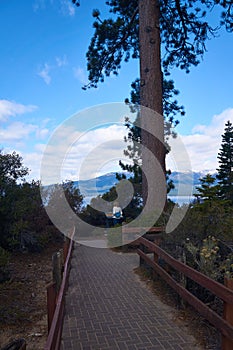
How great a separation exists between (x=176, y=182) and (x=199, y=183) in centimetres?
376

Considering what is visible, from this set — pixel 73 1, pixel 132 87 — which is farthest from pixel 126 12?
pixel 132 87

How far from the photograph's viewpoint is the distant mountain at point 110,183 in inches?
460

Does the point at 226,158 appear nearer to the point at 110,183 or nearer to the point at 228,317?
the point at 110,183

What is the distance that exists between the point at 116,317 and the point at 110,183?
12855 millimetres

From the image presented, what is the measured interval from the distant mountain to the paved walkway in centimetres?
528

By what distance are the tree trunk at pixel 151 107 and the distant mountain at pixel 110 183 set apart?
1.49 metres

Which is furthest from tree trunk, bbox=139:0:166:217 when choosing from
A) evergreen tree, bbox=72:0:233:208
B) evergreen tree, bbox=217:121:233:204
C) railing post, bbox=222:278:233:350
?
evergreen tree, bbox=217:121:233:204

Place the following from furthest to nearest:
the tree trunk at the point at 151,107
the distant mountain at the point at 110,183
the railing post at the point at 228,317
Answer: the distant mountain at the point at 110,183
the tree trunk at the point at 151,107
the railing post at the point at 228,317

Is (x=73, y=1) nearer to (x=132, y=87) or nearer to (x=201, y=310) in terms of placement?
(x=132, y=87)

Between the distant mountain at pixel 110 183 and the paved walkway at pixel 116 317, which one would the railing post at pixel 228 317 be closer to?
the paved walkway at pixel 116 317

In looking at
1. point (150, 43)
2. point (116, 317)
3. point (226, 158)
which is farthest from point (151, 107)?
point (226, 158)

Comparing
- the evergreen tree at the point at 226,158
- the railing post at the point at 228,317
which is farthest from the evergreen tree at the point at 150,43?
the evergreen tree at the point at 226,158

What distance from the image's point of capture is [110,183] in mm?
17375

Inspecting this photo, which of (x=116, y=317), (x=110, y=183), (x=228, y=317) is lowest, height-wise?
(x=116, y=317)
